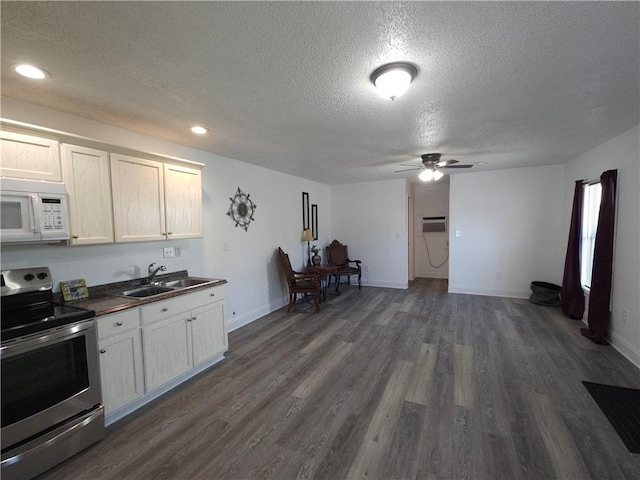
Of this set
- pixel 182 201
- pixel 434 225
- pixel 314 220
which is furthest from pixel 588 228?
pixel 182 201

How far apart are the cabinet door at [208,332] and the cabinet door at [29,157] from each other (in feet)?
5.18

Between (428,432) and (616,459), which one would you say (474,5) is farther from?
(616,459)

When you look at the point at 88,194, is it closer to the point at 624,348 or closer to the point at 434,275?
the point at 624,348

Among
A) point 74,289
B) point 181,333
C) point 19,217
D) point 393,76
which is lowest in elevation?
point 181,333

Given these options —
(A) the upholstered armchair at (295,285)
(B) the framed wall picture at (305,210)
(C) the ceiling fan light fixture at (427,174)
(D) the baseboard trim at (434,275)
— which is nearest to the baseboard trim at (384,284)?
(D) the baseboard trim at (434,275)

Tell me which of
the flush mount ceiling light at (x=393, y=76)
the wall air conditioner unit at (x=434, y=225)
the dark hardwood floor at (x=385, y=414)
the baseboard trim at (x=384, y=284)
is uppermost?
the flush mount ceiling light at (x=393, y=76)

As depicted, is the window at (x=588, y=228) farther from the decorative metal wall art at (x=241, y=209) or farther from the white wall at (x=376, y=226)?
the decorative metal wall art at (x=241, y=209)

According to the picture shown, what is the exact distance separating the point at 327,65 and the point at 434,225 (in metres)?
6.41

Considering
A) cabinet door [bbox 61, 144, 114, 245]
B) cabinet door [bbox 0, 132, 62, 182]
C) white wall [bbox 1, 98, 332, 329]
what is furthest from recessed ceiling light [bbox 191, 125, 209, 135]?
cabinet door [bbox 0, 132, 62, 182]

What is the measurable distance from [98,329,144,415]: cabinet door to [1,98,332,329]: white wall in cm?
74

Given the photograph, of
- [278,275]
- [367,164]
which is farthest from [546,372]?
[278,275]

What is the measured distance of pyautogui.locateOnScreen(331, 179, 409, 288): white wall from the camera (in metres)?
6.32

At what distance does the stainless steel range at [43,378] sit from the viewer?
5.29 ft

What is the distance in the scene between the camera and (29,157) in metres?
1.96
